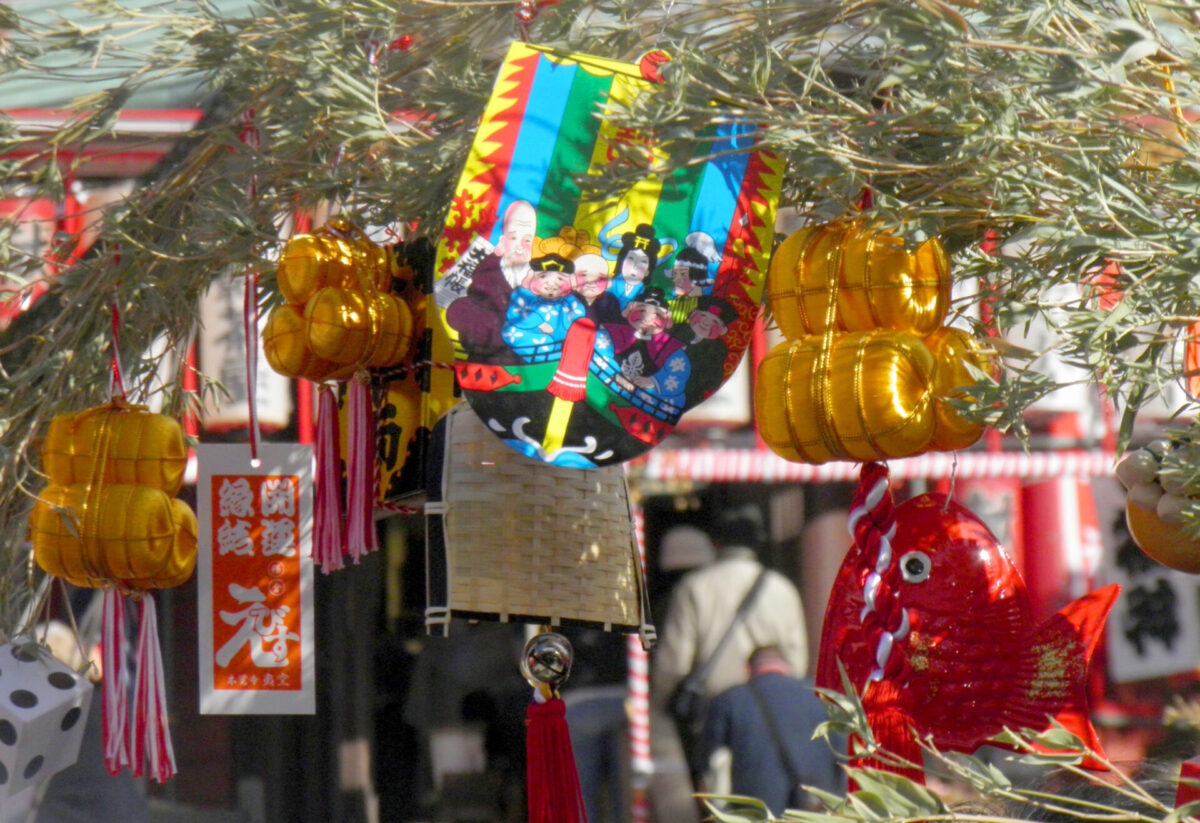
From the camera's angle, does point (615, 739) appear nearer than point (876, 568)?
No

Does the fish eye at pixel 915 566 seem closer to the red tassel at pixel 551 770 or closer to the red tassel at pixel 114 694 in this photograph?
the red tassel at pixel 551 770

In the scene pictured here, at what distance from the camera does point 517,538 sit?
199 centimetres

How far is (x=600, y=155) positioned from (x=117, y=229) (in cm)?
94

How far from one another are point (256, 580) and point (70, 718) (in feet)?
1.89

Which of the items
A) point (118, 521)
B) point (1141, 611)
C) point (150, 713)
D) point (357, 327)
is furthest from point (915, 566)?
point (1141, 611)

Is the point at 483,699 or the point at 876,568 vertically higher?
the point at 876,568

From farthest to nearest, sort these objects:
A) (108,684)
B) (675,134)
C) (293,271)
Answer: (108,684)
(293,271)
(675,134)

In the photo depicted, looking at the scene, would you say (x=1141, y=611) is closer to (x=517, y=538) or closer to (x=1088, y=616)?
(x=1088, y=616)

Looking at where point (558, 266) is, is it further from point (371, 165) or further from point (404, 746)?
point (404, 746)

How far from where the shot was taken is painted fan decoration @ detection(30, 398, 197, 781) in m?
2.13

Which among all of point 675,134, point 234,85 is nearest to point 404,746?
point 234,85

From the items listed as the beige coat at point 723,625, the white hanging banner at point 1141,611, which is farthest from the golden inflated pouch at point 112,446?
the white hanging banner at point 1141,611

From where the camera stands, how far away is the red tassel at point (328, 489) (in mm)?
2311

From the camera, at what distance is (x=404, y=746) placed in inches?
156
